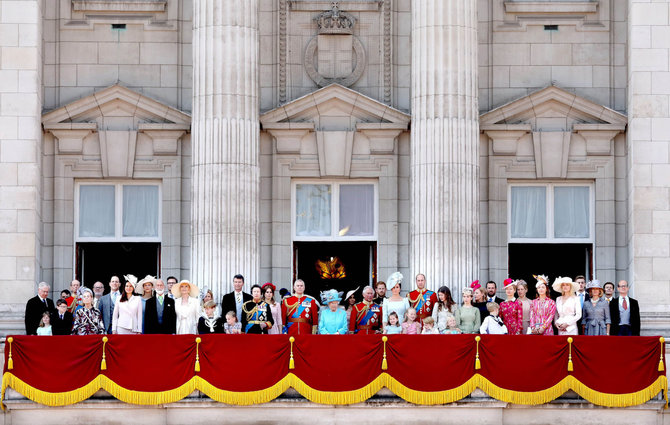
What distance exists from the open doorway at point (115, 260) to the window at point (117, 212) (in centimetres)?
18

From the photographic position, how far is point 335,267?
134 feet

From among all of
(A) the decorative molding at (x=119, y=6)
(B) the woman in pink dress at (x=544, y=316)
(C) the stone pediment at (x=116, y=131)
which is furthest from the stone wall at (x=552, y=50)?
(B) the woman in pink dress at (x=544, y=316)

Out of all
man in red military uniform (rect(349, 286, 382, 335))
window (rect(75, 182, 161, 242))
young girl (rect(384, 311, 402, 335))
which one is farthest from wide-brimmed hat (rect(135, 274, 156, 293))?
window (rect(75, 182, 161, 242))

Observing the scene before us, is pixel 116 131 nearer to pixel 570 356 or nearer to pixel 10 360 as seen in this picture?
pixel 10 360

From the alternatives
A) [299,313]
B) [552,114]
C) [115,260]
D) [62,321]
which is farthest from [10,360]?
[552,114]

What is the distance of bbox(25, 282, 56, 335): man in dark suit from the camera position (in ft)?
114

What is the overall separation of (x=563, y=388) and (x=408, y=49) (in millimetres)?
11073

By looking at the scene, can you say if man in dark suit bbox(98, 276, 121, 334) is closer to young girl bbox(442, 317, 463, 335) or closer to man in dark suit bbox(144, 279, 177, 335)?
man in dark suit bbox(144, 279, 177, 335)

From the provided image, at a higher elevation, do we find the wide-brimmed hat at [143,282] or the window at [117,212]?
the window at [117,212]

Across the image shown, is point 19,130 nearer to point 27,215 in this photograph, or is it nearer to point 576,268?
point 27,215

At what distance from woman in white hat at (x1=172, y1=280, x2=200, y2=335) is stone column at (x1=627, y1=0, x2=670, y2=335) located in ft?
34.5

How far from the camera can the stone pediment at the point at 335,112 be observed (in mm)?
40406

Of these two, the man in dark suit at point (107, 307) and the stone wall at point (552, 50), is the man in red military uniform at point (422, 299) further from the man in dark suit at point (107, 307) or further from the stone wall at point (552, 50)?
the stone wall at point (552, 50)

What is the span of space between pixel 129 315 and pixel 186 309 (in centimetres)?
117
